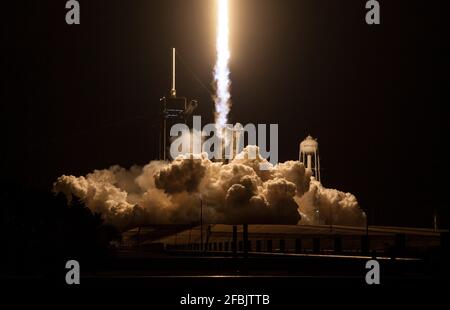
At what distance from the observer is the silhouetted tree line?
145 feet

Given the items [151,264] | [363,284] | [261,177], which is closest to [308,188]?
[261,177]

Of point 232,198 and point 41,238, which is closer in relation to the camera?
point 41,238

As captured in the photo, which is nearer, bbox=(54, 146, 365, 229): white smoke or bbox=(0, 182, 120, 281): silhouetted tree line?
bbox=(0, 182, 120, 281): silhouetted tree line

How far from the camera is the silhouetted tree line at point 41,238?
44.3m

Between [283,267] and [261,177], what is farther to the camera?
[261,177]

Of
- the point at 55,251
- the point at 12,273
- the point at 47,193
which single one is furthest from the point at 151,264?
the point at 47,193

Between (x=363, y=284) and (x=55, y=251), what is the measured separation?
2252 cm

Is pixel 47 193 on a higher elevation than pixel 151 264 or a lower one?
higher

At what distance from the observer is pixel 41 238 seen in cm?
4916

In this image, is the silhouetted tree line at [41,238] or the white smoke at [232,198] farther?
the white smoke at [232,198]
